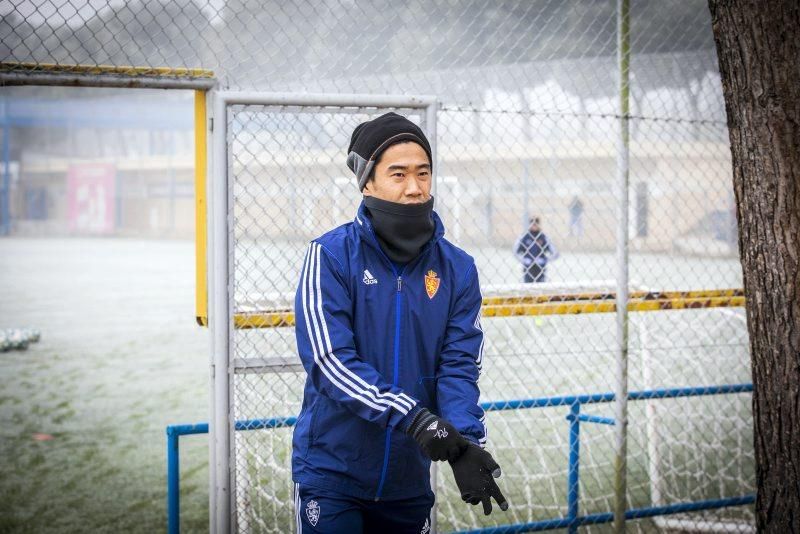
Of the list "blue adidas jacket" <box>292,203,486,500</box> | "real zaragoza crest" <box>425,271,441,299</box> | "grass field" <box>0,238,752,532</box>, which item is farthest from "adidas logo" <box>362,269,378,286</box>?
"grass field" <box>0,238,752,532</box>

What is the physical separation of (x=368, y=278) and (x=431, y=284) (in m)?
0.21

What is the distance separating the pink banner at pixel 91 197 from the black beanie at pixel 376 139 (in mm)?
42260

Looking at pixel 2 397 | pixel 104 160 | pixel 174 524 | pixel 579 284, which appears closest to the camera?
pixel 174 524

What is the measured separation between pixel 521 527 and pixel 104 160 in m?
43.4

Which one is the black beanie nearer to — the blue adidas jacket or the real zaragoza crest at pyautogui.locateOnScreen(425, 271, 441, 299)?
the blue adidas jacket

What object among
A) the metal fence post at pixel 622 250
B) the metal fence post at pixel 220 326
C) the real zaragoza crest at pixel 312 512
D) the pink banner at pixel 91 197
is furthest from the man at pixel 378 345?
the pink banner at pixel 91 197

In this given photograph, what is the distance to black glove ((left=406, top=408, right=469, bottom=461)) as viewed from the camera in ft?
6.19

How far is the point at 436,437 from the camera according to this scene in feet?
6.20

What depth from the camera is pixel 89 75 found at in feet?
8.57

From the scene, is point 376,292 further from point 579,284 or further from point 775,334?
point 579,284

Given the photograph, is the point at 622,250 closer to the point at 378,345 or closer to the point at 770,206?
the point at 770,206

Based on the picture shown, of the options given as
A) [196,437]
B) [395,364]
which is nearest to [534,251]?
[196,437]

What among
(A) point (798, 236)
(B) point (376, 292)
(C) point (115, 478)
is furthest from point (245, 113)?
(C) point (115, 478)

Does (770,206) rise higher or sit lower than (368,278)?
Result: higher
